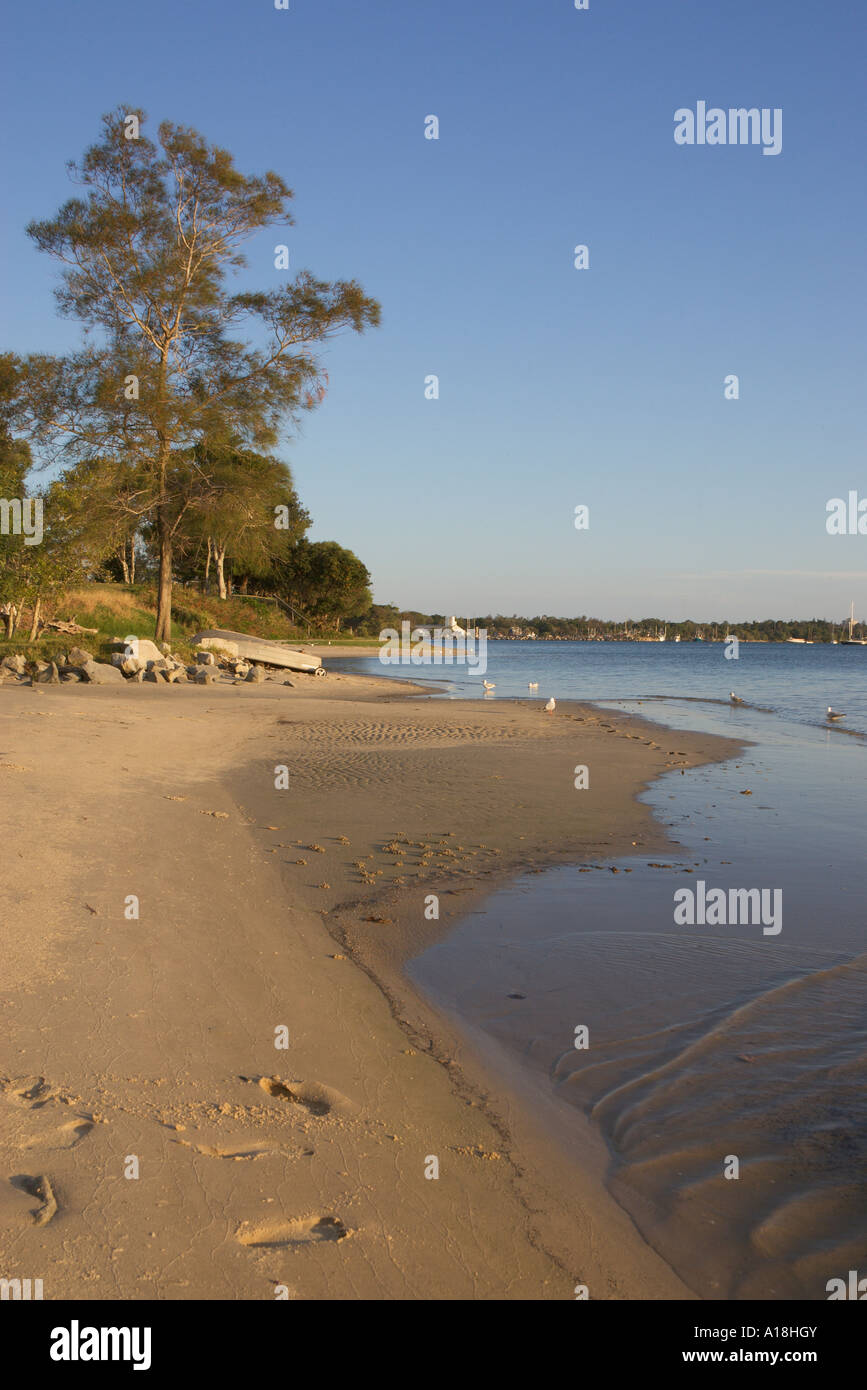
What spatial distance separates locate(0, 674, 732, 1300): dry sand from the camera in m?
3.12

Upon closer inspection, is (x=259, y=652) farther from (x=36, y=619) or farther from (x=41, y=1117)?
(x=41, y=1117)

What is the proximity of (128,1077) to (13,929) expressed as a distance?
1.99 meters

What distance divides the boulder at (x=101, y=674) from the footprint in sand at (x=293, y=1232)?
65.1 feet

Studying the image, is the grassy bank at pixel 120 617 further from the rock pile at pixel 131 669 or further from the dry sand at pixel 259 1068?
the dry sand at pixel 259 1068

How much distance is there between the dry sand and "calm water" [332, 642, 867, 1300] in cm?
30

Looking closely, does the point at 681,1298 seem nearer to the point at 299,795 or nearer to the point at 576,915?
the point at 576,915

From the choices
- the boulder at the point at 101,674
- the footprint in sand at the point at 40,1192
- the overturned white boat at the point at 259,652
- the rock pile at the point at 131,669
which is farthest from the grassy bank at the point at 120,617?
the footprint in sand at the point at 40,1192

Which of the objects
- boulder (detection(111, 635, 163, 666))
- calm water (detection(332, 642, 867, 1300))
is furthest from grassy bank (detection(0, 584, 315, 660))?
calm water (detection(332, 642, 867, 1300))

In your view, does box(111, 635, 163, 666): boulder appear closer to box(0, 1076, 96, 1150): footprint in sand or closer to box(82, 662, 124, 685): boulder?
box(82, 662, 124, 685): boulder

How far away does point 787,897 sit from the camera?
324 inches

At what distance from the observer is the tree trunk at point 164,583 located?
103 feet

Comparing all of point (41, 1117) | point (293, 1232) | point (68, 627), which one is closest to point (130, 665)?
point (68, 627)
